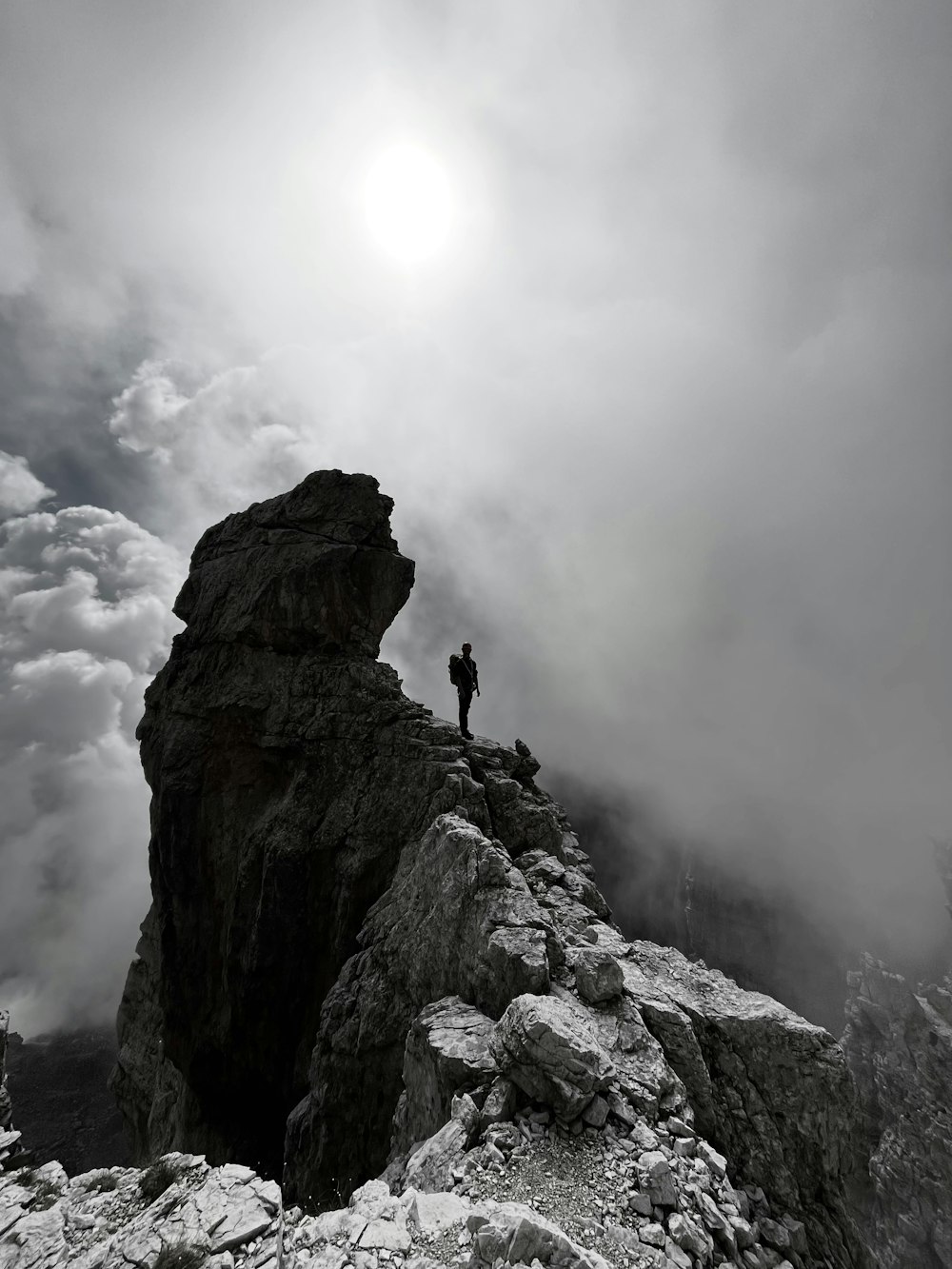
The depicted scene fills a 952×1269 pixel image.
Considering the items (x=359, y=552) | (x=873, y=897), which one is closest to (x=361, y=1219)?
(x=359, y=552)

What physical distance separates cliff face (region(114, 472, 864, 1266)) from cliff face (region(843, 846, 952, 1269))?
8534cm

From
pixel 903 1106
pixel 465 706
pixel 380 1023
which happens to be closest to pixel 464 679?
pixel 465 706

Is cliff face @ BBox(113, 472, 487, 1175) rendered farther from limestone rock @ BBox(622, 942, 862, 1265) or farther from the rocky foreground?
limestone rock @ BBox(622, 942, 862, 1265)

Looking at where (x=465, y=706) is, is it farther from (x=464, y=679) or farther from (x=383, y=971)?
(x=383, y=971)

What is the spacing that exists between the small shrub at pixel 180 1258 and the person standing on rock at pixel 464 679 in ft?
66.3

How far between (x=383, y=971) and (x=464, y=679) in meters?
13.6

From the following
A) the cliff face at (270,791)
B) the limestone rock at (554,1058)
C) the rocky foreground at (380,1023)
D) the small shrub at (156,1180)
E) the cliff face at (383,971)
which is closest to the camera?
the rocky foreground at (380,1023)

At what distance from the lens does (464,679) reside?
2747 cm

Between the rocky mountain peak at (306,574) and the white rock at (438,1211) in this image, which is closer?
the white rock at (438,1211)

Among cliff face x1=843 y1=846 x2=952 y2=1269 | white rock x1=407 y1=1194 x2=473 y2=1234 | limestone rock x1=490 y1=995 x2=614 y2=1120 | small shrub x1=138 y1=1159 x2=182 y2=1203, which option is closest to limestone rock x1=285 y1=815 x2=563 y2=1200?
limestone rock x1=490 y1=995 x2=614 y2=1120

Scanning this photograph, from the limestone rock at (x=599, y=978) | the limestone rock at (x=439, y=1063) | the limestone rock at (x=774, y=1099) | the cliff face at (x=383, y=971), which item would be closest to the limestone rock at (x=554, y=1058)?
the cliff face at (x=383, y=971)

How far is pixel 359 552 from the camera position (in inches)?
1249

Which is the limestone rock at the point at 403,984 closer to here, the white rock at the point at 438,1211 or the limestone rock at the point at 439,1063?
the limestone rock at the point at 439,1063

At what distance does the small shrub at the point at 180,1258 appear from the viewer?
25.2 feet
